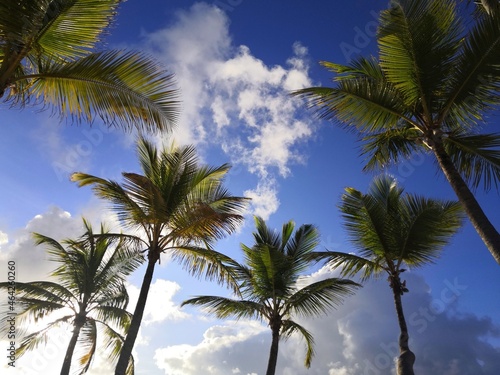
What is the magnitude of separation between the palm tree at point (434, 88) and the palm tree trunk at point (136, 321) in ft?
20.6

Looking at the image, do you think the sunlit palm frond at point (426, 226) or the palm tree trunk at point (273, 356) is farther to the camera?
the palm tree trunk at point (273, 356)

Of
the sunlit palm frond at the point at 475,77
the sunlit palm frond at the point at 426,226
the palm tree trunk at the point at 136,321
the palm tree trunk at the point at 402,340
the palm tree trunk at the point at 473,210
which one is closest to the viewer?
the palm tree trunk at the point at 473,210

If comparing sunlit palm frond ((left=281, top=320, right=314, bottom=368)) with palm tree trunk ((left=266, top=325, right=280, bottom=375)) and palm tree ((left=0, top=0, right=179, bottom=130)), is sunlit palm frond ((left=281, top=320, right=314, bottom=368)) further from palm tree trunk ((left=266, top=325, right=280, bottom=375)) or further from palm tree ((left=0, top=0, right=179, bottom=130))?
palm tree ((left=0, top=0, right=179, bottom=130))

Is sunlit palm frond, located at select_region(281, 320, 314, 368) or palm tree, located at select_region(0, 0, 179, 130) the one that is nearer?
palm tree, located at select_region(0, 0, 179, 130)

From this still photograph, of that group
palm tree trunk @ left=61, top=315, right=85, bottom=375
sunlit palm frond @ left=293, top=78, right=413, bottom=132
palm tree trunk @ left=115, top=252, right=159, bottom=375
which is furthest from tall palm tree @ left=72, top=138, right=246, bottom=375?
palm tree trunk @ left=61, top=315, right=85, bottom=375

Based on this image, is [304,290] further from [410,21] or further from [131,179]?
[410,21]

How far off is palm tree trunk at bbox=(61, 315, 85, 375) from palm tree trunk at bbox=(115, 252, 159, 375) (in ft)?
25.8

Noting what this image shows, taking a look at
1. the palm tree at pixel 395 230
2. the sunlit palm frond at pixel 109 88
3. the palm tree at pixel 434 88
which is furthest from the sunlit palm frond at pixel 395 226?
the sunlit palm frond at pixel 109 88

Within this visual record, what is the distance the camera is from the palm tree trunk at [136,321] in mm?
9272

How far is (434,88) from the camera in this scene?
24.7 feet

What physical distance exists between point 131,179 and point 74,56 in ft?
15.9

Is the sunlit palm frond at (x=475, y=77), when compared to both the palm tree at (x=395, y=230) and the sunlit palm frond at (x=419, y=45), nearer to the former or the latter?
the sunlit palm frond at (x=419, y=45)

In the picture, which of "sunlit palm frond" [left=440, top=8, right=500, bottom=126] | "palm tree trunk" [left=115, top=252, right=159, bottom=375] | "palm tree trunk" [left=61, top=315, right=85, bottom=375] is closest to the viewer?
"sunlit palm frond" [left=440, top=8, right=500, bottom=126]

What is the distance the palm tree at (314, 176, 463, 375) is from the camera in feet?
38.7
